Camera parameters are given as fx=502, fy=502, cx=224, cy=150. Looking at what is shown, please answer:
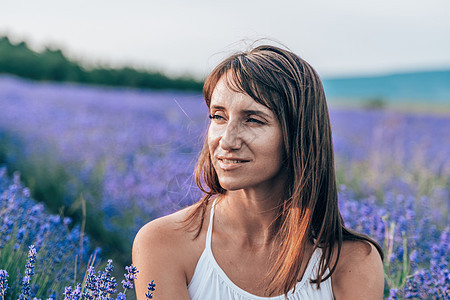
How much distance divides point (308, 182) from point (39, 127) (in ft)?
13.4

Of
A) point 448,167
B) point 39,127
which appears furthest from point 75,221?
point 448,167

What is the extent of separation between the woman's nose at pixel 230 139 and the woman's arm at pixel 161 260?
0.36 meters

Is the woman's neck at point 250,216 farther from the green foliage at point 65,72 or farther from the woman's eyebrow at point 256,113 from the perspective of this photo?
the green foliage at point 65,72

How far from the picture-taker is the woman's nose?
1486mm

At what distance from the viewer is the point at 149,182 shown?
363 centimetres

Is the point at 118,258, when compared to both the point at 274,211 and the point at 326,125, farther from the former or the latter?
the point at 326,125

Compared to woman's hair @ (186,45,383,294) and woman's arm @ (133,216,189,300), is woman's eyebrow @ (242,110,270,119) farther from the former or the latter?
woman's arm @ (133,216,189,300)

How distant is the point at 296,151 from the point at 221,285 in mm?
499

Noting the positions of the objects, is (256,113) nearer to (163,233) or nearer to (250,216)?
(250,216)

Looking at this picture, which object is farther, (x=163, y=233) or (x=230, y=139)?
(x=163, y=233)

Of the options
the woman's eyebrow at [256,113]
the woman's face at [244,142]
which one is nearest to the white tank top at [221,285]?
the woman's face at [244,142]

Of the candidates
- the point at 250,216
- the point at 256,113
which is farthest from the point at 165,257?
the point at 256,113

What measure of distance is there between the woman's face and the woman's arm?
0.91ft

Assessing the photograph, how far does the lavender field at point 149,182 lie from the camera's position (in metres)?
2.13
